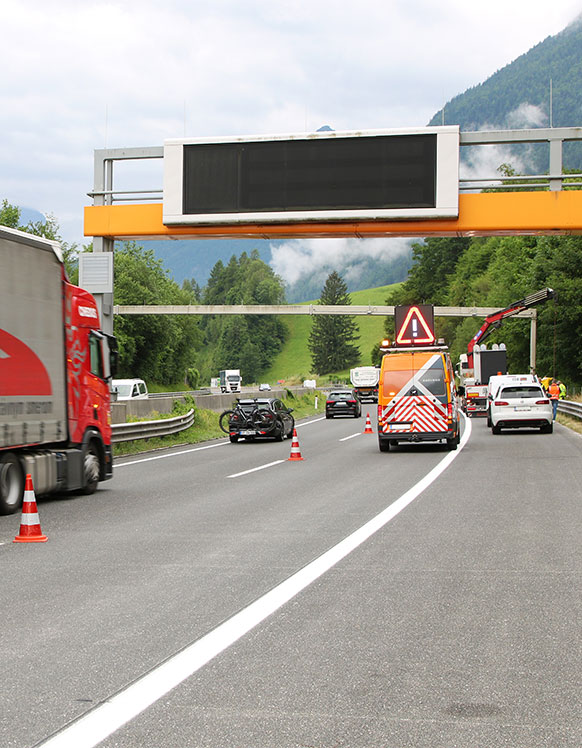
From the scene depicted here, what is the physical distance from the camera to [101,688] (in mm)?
4652

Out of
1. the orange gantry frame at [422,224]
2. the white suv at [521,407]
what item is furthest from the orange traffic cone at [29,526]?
the white suv at [521,407]

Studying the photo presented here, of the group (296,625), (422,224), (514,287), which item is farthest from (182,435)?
(514,287)

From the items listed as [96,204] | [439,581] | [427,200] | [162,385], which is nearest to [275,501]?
[439,581]

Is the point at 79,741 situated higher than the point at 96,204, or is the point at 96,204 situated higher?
the point at 96,204

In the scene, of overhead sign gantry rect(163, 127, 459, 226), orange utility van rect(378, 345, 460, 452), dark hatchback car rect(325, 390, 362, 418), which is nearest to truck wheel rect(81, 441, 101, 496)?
orange utility van rect(378, 345, 460, 452)

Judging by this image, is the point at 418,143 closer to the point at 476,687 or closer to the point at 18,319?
the point at 18,319

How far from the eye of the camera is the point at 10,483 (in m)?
12.0

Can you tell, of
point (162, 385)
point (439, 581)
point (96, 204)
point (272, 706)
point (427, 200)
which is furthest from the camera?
point (162, 385)

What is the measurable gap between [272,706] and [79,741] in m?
0.91

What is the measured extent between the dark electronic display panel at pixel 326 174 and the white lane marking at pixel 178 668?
16445 millimetres

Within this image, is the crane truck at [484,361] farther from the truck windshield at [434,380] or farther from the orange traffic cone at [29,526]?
the orange traffic cone at [29,526]

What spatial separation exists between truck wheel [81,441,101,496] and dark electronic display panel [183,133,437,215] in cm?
1124

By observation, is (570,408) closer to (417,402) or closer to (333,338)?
(417,402)

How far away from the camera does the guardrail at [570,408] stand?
1460 inches
